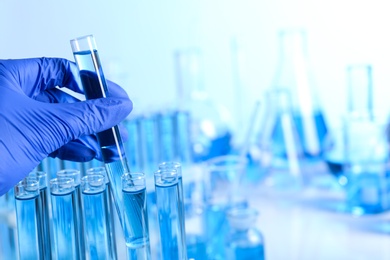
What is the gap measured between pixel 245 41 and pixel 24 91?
1.04 metres

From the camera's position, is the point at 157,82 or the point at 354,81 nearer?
the point at 354,81

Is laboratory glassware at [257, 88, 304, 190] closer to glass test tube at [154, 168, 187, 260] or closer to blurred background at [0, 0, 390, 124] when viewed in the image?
blurred background at [0, 0, 390, 124]

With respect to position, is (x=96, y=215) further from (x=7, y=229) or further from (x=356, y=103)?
(x=356, y=103)

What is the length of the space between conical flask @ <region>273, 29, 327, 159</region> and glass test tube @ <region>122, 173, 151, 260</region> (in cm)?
85

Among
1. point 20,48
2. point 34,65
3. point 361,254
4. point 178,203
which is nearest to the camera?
point 178,203

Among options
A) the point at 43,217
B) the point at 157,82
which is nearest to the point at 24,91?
the point at 43,217

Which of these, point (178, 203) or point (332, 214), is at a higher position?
point (178, 203)

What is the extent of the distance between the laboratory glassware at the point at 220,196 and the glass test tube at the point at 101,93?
35cm

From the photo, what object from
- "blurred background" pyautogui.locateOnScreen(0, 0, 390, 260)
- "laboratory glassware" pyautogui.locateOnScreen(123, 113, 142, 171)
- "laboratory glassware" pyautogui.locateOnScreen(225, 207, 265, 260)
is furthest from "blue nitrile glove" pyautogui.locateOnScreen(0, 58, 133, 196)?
"blurred background" pyautogui.locateOnScreen(0, 0, 390, 260)

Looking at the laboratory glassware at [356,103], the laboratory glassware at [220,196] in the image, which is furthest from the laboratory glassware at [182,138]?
the laboratory glassware at [356,103]

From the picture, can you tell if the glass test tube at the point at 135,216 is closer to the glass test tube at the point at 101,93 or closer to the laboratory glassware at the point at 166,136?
the glass test tube at the point at 101,93

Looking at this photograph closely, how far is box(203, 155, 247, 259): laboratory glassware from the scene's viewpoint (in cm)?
119

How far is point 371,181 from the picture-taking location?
4.71ft

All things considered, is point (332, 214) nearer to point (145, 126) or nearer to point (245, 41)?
point (145, 126)
